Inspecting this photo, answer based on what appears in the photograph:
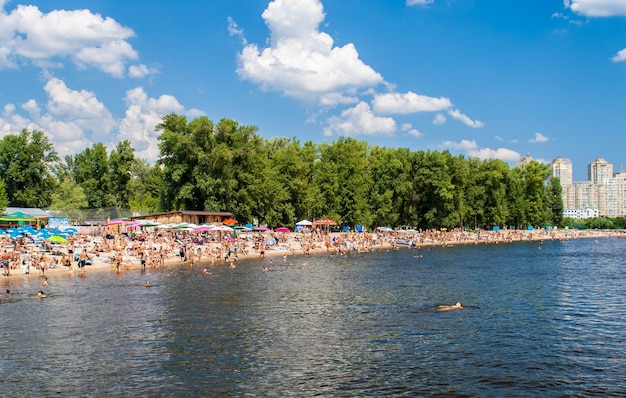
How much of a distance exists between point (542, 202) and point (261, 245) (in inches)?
3490

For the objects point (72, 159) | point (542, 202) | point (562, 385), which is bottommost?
point (562, 385)

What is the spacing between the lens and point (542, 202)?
12925 cm

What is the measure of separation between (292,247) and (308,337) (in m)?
45.6

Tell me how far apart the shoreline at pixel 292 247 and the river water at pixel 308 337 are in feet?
14.2

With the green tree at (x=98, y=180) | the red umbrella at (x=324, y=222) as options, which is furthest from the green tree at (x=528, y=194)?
the green tree at (x=98, y=180)

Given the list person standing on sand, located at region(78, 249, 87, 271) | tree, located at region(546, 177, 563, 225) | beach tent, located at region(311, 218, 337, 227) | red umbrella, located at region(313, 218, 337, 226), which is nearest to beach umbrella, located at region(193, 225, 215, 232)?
person standing on sand, located at region(78, 249, 87, 271)

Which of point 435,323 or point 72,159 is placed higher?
point 72,159

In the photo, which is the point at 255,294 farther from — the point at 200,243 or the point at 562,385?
the point at 200,243

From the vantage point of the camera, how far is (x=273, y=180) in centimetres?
8488

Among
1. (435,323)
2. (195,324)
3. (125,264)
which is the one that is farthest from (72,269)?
(435,323)

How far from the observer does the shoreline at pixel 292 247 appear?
149ft

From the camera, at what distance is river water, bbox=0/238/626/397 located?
60.1ft

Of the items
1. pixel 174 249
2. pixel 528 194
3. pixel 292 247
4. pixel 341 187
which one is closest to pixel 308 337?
pixel 174 249

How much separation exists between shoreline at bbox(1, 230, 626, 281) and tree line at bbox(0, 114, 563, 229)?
6.27 m
